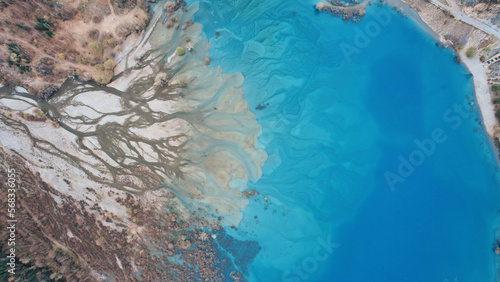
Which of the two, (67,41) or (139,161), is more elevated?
(67,41)

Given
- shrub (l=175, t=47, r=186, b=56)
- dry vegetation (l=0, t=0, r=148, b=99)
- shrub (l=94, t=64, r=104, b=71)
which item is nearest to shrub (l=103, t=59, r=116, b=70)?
dry vegetation (l=0, t=0, r=148, b=99)

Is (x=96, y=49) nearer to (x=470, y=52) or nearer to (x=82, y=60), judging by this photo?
(x=82, y=60)

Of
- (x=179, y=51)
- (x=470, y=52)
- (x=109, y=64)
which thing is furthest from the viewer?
(x=179, y=51)

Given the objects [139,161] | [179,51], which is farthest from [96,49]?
[139,161]

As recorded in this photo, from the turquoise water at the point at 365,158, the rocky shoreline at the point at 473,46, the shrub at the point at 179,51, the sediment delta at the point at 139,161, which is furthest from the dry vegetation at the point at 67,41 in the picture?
the rocky shoreline at the point at 473,46

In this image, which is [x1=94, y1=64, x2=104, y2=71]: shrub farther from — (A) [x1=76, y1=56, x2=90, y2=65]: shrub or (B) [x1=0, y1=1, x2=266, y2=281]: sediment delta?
(B) [x1=0, y1=1, x2=266, y2=281]: sediment delta

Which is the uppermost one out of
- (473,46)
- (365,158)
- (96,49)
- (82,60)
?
(473,46)

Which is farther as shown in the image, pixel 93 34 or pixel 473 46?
pixel 93 34
